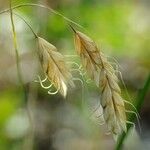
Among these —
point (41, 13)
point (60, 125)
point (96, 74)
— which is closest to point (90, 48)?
point (96, 74)

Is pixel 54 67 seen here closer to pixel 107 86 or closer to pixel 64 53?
pixel 107 86

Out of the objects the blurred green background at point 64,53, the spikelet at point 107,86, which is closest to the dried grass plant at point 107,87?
the spikelet at point 107,86

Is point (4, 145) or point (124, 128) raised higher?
point (124, 128)

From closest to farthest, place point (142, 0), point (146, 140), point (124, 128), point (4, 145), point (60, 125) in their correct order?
point (124, 128), point (4, 145), point (146, 140), point (60, 125), point (142, 0)

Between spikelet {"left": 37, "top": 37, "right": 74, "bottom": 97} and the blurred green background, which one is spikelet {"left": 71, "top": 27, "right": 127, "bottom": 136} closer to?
spikelet {"left": 37, "top": 37, "right": 74, "bottom": 97}

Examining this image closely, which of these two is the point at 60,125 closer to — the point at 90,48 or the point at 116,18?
the point at 116,18

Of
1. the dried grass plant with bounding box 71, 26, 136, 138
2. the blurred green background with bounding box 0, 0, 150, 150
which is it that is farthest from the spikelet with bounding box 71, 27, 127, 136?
the blurred green background with bounding box 0, 0, 150, 150

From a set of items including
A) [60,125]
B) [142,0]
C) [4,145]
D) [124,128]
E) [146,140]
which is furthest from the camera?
[142,0]

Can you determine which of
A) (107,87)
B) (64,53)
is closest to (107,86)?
(107,87)

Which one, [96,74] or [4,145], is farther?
[4,145]
